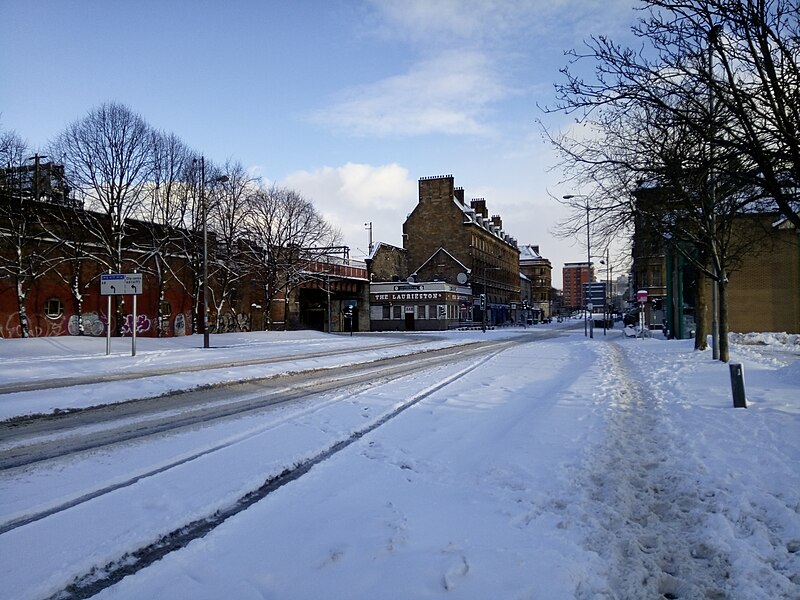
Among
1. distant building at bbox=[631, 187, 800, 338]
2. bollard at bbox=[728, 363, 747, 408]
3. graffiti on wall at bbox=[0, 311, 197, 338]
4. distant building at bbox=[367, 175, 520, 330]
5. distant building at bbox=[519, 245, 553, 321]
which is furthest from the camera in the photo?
distant building at bbox=[519, 245, 553, 321]

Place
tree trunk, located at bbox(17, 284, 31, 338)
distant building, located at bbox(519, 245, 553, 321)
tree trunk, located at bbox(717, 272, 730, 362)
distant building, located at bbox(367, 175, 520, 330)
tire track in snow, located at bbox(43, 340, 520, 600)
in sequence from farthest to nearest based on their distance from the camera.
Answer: distant building, located at bbox(519, 245, 553, 321), distant building, located at bbox(367, 175, 520, 330), tree trunk, located at bbox(17, 284, 31, 338), tree trunk, located at bbox(717, 272, 730, 362), tire track in snow, located at bbox(43, 340, 520, 600)

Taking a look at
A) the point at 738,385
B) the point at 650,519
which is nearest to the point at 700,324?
the point at 738,385

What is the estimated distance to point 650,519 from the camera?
5246 millimetres

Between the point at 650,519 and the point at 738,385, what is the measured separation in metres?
6.33

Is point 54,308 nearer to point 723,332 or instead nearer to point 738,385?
point 723,332

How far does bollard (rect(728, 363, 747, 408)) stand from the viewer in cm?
1017

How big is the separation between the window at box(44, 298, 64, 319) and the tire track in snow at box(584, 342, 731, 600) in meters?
33.1

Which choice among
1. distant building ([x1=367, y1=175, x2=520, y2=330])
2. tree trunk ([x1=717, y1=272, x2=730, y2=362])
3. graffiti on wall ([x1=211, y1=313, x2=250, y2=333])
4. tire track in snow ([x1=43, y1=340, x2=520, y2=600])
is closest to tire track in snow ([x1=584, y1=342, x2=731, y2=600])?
tire track in snow ([x1=43, y1=340, x2=520, y2=600])

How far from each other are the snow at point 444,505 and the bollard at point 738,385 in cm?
41

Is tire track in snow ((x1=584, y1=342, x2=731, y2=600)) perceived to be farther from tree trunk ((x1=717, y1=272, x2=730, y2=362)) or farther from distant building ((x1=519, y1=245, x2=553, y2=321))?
distant building ((x1=519, y1=245, x2=553, y2=321))

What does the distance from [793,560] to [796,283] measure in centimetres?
3818

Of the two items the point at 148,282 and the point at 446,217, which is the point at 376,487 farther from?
the point at 446,217

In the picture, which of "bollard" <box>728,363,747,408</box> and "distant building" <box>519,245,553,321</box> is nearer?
"bollard" <box>728,363,747,408</box>

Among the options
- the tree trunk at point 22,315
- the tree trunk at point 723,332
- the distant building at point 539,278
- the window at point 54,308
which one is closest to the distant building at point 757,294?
the tree trunk at point 723,332
